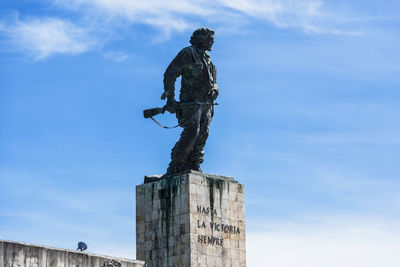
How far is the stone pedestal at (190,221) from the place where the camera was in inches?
1241

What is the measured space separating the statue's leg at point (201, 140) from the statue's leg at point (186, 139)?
0.62 feet

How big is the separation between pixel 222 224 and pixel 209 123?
333 centimetres

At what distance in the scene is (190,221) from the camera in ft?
103

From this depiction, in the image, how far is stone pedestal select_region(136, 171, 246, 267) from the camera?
3153cm

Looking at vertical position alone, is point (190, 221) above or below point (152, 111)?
below

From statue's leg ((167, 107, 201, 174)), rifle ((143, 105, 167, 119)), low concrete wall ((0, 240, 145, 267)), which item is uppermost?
rifle ((143, 105, 167, 119))

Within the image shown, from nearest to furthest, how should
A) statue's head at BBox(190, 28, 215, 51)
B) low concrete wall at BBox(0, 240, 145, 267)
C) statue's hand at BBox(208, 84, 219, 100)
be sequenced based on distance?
low concrete wall at BBox(0, 240, 145, 267), statue's hand at BBox(208, 84, 219, 100), statue's head at BBox(190, 28, 215, 51)

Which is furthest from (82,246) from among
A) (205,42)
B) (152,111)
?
(205,42)

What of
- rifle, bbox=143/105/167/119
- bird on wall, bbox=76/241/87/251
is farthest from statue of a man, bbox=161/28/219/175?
bird on wall, bbox=76/241/87/251

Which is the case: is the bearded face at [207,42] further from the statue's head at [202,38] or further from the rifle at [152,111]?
the rifle at [152,111]

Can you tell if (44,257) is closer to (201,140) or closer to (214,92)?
(201,140)

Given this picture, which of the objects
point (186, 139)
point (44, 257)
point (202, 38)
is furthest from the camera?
point (202, 38)

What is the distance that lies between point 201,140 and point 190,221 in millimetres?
3063

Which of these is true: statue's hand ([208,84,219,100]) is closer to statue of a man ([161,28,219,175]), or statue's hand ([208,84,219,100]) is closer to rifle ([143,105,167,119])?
statue of a man ([161,28,219,175])
